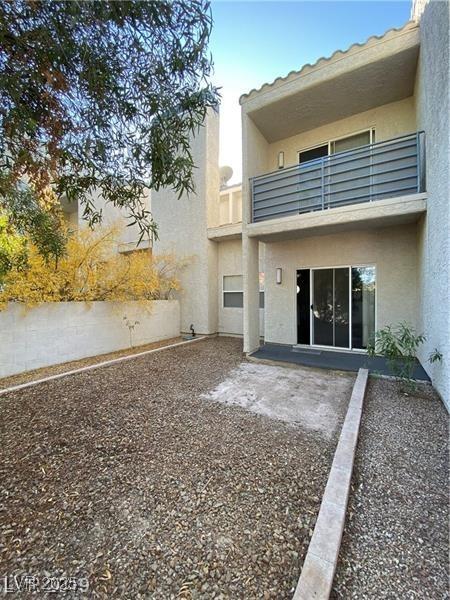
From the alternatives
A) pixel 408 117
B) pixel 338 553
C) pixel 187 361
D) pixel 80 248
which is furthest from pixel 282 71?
pixel 338 553

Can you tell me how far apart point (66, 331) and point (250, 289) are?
532 cm

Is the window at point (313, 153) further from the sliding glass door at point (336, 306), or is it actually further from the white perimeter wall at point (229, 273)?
the white perimeter wall at point (229, 273)

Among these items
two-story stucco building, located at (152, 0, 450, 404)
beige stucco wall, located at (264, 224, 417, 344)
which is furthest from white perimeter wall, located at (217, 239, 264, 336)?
beige stucco wall, located at (264, 224, 417, 344)

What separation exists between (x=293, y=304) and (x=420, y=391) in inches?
165

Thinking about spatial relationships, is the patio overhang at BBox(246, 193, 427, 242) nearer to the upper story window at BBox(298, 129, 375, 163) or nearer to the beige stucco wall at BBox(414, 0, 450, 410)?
the beige stucco wall at BBox(414, 0, 450, 410)

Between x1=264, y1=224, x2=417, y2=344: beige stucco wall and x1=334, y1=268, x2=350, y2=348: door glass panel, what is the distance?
0.39 m

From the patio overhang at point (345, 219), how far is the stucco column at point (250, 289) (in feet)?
1.09

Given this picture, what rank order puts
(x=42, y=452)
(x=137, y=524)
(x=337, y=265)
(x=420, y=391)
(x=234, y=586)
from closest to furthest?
(x=234, y=586) < (x=137, y=524) < (x=42, y=452) < (x=420, y=391) < (x=337, y=265)

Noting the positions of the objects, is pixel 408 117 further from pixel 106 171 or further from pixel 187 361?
pixel 187 361

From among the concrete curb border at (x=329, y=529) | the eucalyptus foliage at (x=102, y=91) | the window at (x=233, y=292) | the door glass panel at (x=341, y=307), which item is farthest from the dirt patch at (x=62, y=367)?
the concrete curb border at (x=329, y=529)

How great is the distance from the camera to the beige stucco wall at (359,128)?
6.92 meters

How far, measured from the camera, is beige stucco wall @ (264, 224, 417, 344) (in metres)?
6.96

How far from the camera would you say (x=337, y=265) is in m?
7.80

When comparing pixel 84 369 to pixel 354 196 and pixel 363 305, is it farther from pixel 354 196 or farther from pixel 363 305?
pixel 354 196
